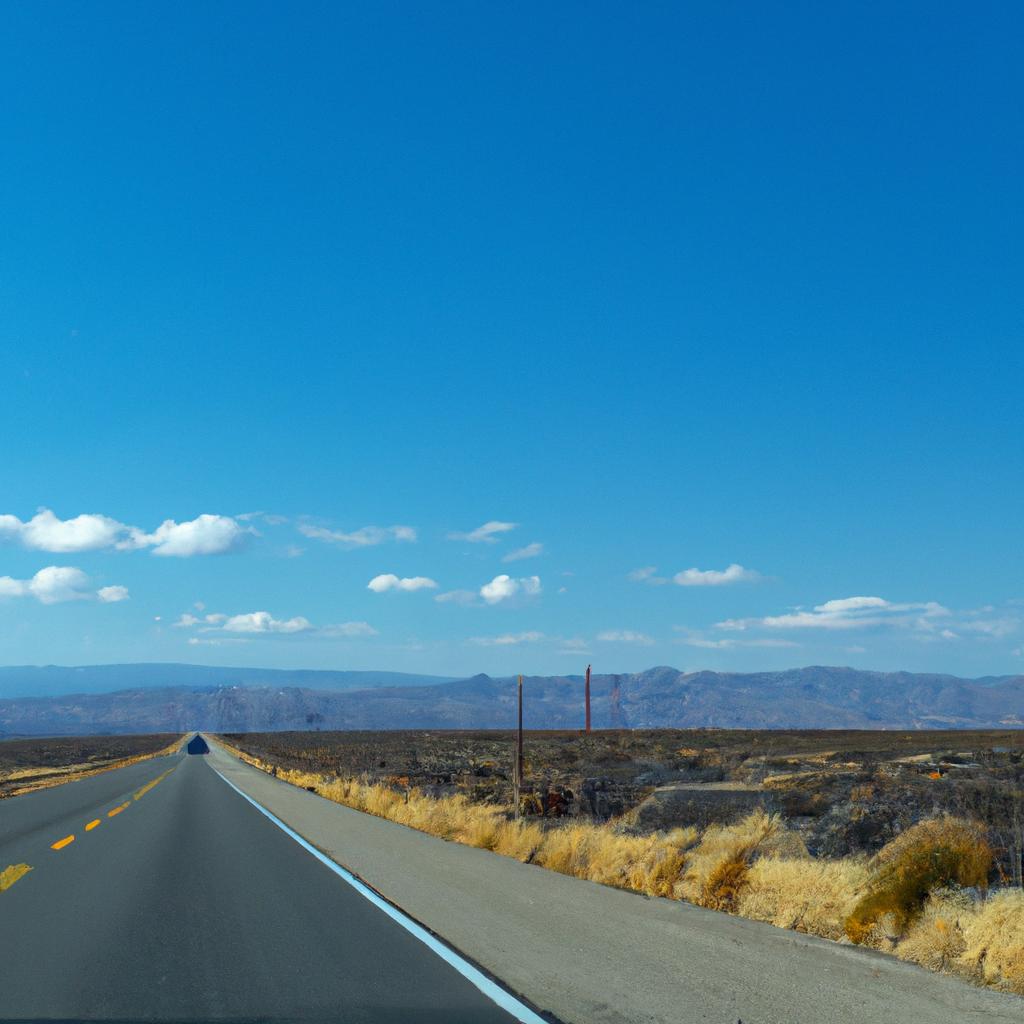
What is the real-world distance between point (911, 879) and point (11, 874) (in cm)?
1014

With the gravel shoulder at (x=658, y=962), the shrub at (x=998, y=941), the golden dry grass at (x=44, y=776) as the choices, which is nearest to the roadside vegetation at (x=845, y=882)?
the shrub at (x=998, y=941)

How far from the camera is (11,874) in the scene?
12180 mm

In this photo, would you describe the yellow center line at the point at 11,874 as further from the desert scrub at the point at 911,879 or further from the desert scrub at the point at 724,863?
the desert scrub at the point at 911,879

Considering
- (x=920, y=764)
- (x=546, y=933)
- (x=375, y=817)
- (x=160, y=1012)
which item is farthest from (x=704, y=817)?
(x=920, y=764)

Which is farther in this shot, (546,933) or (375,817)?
(375,817)

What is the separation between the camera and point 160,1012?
6.14 m

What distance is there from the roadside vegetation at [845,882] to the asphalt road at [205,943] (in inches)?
126

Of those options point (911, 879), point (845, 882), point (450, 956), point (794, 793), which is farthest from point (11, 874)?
point (794, 793)

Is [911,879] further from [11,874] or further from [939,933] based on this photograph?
[11,874]

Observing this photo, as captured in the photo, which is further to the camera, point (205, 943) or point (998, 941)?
point (205, 943)

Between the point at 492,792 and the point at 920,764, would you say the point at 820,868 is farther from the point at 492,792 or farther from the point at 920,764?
the point at 920,764

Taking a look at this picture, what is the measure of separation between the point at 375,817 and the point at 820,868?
1331 cm

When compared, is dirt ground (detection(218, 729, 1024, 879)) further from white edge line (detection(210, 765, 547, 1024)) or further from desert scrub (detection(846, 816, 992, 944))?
white edge line (detection(210, 765, 547, 1024))

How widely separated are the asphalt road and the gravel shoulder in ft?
1.94
